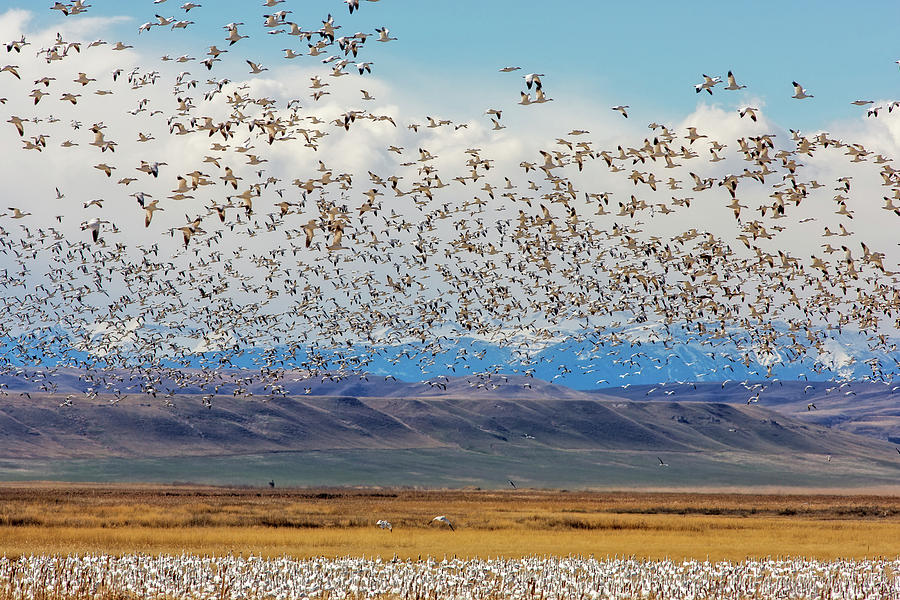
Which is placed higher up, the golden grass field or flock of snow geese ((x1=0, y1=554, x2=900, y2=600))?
flock of snow geese ((x1=0, y1=554, x2=900, y2=600))

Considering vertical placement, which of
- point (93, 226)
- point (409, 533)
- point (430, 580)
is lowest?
point (409, 533)

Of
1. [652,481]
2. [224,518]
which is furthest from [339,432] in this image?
[224,518]

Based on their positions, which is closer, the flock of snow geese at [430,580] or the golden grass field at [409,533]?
the flock of snow geese at [430,580]

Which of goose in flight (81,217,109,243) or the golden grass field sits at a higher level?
goose in flight (81,217,109,243)

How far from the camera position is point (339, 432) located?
194 m

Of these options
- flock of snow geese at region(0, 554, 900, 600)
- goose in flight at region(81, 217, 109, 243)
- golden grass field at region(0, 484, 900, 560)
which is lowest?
golden grass field at region(0, 484, 900, 560)

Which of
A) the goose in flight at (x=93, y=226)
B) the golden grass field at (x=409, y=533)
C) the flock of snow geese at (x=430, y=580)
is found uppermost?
the goose in flight at (x=93, y=226)

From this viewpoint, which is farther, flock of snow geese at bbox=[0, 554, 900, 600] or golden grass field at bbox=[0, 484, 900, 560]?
golden grass field at bbox=[0, 484, 900, 560]

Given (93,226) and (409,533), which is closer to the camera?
(93,226)

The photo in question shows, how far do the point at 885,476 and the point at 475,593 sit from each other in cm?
16981

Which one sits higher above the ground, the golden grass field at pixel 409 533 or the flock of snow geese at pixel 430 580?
the flock of snow geese at pixel 430 580

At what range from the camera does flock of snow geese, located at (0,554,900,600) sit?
24.8m

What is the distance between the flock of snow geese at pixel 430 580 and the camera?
24.8 meters

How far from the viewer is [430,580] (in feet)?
86.9
